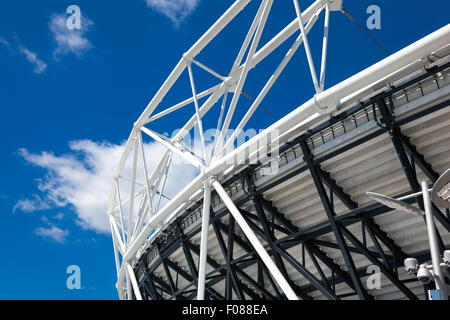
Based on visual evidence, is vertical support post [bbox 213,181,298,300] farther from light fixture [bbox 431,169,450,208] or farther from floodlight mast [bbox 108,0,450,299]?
light fixture [bbox 431,169,450,208]

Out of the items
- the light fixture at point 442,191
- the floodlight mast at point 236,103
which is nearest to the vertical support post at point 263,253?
the floodlight mast at point 236,103

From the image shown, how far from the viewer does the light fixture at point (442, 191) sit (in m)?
6.73

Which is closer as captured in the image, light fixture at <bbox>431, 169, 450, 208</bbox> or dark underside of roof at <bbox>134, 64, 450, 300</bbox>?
light fixture at <bbox>431, 169, 450, 208</bbox>

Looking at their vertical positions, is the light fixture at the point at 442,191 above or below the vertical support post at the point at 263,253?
below

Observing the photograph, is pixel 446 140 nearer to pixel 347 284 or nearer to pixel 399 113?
pixel 399 113

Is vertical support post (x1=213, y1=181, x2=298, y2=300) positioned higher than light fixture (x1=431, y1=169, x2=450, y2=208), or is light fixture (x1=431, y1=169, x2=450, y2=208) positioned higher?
vertical support post (x1=213, y1=181, x2=298, y2=300)

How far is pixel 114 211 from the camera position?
1184 inches

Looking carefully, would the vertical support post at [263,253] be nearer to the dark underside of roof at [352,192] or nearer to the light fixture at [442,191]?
the dark underside of roof at [352,192]

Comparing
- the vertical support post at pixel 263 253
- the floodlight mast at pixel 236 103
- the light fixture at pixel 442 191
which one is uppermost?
the floodlight mast at pixel 236 103

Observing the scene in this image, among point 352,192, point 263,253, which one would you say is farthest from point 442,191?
point 352,192

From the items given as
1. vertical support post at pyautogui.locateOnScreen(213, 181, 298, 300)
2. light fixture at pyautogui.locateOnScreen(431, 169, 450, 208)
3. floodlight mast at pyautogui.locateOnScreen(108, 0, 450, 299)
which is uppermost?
floodlight mast at pyautogui.locateOnScreen(108, 0, 450, 299)

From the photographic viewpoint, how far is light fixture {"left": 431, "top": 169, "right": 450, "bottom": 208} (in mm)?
6734

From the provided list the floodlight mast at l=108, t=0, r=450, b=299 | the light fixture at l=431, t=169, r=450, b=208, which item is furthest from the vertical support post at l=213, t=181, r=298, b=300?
the light fixture at l=431, t=169, r=450, b=208

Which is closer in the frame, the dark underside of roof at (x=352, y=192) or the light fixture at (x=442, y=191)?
the light fixture at (x=442, y=191)
